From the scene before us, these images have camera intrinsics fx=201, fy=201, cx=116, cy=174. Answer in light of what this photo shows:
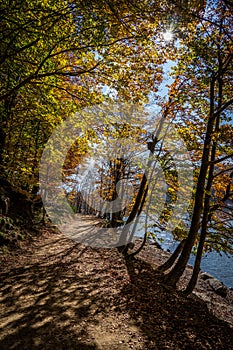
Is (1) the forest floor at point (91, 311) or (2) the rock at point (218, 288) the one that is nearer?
(1) the forest floor at point (91, 311)

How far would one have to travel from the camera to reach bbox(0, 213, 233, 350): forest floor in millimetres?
4426

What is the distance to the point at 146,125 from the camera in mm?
14852

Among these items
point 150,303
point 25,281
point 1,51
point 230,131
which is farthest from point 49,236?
point 230,131

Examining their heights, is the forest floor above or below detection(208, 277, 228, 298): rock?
above

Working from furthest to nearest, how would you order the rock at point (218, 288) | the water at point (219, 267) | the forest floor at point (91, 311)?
1. the water at point (219, 267)
2. the rock at point (218, 288)
3. the forest floor at point (91, 311)

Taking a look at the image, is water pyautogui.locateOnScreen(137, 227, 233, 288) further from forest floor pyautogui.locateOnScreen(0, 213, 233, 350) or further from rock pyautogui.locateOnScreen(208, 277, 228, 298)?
forest floor pyautogui.locateOnScreen(0, 213, 233, 350)

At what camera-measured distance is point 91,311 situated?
18.2 feet

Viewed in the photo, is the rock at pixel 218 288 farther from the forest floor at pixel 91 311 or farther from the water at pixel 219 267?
the forest floor at pixel 91 311

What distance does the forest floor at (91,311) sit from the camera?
14.5 feet

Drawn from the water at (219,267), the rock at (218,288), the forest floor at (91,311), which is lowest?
the water at (219,267)

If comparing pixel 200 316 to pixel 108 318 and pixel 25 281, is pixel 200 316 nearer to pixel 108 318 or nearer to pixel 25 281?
pixel 108 318

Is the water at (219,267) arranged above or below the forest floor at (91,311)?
below

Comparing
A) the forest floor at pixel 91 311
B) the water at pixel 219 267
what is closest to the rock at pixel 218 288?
the water at pixel 219 267

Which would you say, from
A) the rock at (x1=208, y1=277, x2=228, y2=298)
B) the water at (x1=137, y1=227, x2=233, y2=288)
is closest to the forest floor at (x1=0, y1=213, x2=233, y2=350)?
the rock at (x1=208, y1=277, x2=228, y2=298)
